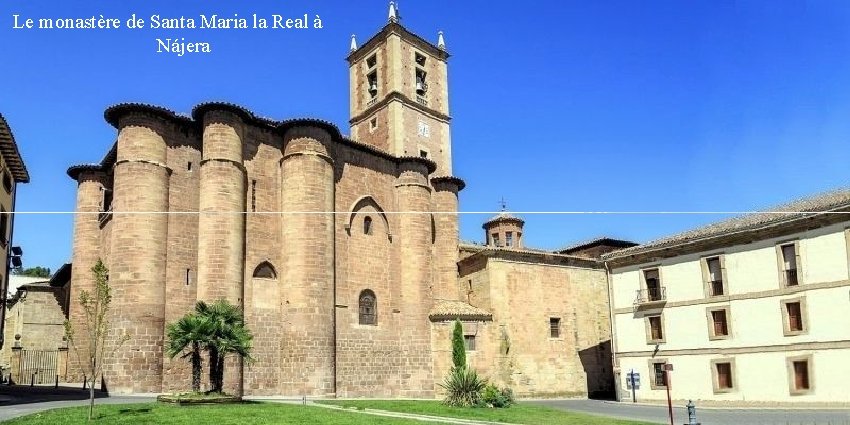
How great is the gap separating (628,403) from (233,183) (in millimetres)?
19279

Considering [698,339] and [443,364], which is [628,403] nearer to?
[698,339]

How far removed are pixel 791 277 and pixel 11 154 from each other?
29080mm

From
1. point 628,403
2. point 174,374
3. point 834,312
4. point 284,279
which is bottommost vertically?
point 628,403

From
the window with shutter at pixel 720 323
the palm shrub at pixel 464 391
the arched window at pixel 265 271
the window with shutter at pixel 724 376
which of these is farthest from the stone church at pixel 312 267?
the window with shutter at pixel 720 323

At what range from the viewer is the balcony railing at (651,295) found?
97.8 feet

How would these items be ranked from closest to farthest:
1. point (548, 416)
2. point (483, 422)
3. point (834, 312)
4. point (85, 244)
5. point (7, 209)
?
point (483, 422) < point (548, 416) < point (834, 312) < point (7, 209) < point (85, 244)

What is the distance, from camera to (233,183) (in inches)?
1106

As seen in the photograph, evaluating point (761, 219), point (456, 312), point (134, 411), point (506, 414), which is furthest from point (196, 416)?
point (761, 219)

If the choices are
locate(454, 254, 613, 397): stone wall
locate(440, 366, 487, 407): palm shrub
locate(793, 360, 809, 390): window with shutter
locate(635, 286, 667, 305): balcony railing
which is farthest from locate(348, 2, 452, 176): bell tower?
locate(793, 360, 809, 390): window with shutter

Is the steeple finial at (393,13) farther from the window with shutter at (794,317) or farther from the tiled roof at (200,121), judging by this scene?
the window with shutter at (794,317)

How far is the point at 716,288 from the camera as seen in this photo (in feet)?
92.1

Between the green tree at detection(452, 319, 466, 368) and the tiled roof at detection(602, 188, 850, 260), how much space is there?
7933 millimetres

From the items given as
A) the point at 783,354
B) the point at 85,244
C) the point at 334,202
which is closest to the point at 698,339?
the point at 783,354

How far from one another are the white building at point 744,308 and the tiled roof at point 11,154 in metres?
24.9
